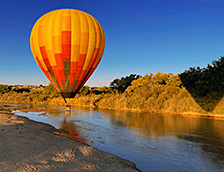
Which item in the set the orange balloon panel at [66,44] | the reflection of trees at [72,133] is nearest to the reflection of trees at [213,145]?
the reflection of trees at [72,133]

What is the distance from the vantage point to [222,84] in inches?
1421

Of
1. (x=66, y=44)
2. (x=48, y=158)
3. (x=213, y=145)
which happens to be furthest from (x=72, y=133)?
(x=213, y=145)

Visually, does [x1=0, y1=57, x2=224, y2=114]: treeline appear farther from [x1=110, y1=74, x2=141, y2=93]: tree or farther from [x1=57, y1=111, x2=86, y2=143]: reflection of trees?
[x1=57, y1=111, x2=86, y2=143]: reflection of trees

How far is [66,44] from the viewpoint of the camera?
20.6 meters

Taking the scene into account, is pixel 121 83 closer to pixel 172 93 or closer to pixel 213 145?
pixel 172 93

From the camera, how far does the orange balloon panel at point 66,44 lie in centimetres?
2056

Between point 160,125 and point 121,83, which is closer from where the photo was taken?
point 160,125

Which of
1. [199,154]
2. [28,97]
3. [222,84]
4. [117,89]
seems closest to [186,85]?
[222,84]

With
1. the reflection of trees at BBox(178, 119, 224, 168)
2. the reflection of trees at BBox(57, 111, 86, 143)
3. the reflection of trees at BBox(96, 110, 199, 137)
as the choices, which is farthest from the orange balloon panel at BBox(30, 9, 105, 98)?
the reflection of trees at BBox(178, 119, 224, 168)

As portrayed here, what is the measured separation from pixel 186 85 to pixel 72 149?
3939 centimetres

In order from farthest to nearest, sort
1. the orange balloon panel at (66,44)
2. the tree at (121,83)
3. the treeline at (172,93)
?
the tree at (121,83)
the treeline at (172,93)
the orange balloon panel at (66,44)

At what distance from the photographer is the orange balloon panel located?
67.5ft

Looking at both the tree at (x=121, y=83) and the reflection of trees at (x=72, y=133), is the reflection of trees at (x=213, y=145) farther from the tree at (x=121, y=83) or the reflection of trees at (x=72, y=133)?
the tree at (x=121, y=83)

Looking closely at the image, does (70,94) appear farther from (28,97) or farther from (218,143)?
(28,97)
